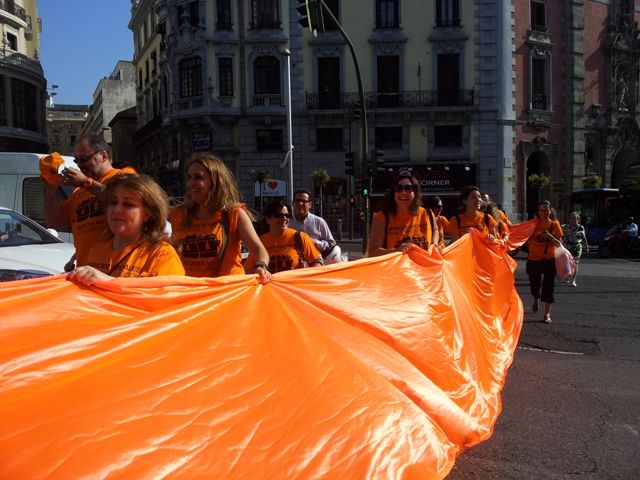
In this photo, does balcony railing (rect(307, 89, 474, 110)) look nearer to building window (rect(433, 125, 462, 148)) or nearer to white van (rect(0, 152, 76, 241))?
building window (rect(433, 125, 462, 148))

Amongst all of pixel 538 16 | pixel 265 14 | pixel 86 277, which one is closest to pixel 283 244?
pixel 86 277

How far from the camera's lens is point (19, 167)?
30.9ft

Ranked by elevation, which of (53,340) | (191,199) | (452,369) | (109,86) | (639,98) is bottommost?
(452,369)

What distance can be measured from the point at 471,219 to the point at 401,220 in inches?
105

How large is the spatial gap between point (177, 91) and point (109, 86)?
153ft

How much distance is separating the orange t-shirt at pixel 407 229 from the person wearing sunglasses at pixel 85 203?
2447 millimetres

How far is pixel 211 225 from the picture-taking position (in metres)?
3.66

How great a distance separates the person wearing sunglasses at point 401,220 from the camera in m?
5.23

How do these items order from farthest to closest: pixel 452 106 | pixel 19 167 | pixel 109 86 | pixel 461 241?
1. pixel 109 86
2. pixel 452 106
3. pixel 19 167
4. pixel 461 241

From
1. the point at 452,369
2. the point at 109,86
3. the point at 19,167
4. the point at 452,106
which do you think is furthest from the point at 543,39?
the point at 109,86

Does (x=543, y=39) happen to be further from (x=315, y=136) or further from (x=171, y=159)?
(x=171, y=159)

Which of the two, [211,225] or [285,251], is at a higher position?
[211,225]

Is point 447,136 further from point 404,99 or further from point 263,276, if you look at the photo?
point 263,276

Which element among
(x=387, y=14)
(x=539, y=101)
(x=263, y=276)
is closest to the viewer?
(x=263, y=276)
